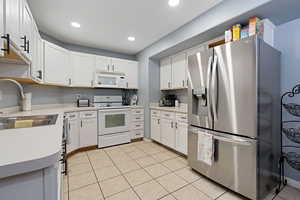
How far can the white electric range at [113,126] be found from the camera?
3.01 metres


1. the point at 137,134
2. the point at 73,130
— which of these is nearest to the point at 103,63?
the point at 73,130

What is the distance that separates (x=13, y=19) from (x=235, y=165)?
8.45 ft

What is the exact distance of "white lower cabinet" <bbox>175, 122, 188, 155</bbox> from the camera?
243 cm

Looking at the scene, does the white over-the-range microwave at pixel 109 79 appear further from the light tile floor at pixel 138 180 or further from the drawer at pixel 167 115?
the light tile floor at pixel 138 180

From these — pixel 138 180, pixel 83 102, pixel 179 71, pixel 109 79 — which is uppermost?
pixel 179 71

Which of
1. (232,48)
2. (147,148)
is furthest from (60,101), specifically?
(232,48)

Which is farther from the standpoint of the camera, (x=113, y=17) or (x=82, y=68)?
(x=82, y=68)

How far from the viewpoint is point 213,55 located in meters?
1.69

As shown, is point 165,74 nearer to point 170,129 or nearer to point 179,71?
point 179,71

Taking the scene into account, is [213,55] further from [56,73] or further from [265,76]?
[56,73]

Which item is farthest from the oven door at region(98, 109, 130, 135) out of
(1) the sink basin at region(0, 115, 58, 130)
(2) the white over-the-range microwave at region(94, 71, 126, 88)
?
(1) the sink basin at region(0, 115, 58, 130)

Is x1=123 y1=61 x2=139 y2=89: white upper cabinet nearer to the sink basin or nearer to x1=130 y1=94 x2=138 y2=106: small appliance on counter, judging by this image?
x1=130 y1=94 x2=138 y2=106: small appliance on counter

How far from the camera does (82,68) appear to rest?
3117 mm

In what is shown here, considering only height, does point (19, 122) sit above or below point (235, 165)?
above
